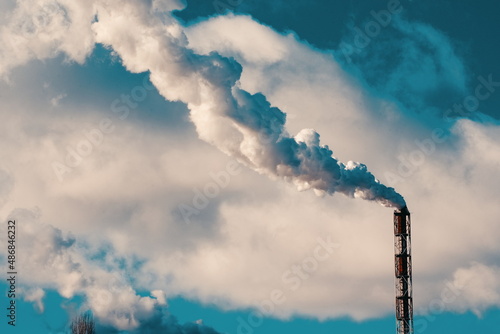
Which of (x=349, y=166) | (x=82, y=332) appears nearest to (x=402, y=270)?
(x=349, y=166)

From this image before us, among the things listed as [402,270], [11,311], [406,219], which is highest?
[406,219]

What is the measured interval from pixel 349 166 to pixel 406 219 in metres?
14.8

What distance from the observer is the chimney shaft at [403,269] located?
2840 inches

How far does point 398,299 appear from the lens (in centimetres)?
7288

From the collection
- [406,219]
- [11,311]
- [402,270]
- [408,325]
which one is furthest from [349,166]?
[11,311]

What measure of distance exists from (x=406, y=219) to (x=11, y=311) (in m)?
57.3

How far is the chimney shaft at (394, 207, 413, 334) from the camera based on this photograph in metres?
72.1

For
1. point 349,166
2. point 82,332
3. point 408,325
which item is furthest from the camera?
point 82,332

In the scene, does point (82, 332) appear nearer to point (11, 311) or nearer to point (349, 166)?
point (11, 311)

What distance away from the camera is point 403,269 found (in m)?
72.2

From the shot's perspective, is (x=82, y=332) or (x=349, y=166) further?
(x=82, y=332)

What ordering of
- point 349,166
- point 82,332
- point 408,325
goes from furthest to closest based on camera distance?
point 82,332 < point 408,325 < point 349,166

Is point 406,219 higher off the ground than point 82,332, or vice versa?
point 406,219

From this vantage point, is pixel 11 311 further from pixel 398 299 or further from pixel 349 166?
pixel 398 299
